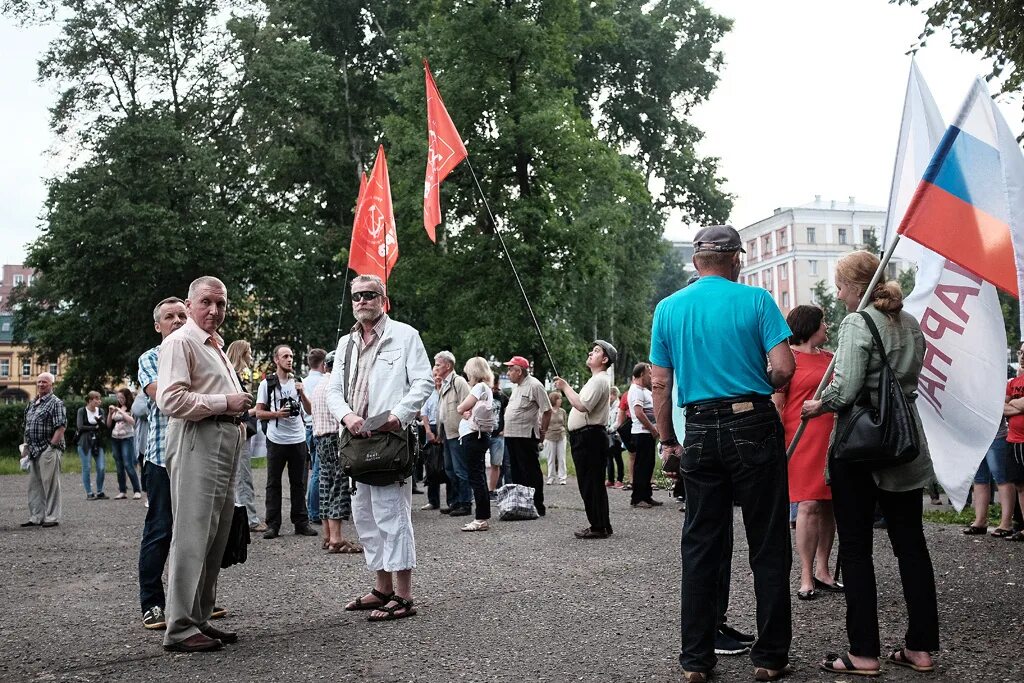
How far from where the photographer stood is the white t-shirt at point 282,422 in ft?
36.9

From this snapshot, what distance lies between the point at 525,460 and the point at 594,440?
7.36 feet

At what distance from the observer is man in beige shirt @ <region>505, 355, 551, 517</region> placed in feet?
41.5

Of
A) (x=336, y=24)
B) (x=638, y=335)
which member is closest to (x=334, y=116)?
(x=336, y=24)

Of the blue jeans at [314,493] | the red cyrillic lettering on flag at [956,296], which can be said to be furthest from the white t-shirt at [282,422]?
the red cyrillic lettering on flag at [956,296]

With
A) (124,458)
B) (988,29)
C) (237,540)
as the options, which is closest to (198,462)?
(237,540)

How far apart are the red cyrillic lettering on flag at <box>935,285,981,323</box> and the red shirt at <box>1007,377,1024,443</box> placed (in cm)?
443

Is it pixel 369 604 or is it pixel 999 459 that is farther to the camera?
pixel 999 459

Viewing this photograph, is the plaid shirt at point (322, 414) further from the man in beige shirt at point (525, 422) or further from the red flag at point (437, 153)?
the red flag at point (437, 153)

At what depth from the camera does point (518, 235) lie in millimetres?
29562

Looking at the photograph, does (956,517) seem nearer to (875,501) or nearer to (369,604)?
(875,501)

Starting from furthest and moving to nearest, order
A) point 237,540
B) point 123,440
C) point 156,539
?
point 123,440
point 156,539
point 237,540

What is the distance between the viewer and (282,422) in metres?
11.5

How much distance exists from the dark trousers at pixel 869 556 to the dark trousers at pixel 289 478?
7496mm

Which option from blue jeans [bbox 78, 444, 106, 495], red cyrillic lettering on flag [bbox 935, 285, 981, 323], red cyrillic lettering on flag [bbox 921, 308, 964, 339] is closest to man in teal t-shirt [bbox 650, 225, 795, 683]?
red cyrillic lettering on flag [bbox 921, 308, 964, 339]
